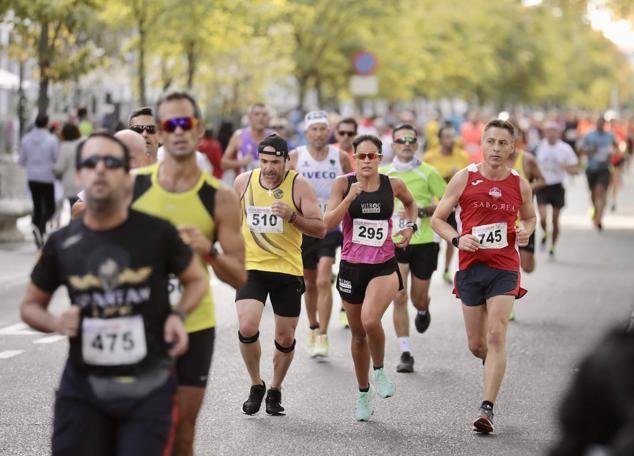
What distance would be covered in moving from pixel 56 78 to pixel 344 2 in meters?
21.1

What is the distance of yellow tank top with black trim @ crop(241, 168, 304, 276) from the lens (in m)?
8.75

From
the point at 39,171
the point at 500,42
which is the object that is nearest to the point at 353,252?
the point at 39,171

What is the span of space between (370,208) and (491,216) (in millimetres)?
887

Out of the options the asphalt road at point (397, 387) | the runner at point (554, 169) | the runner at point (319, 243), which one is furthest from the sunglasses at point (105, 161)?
the runner at point (554, 169)

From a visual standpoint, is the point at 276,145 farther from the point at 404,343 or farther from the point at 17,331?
the point at 17,331

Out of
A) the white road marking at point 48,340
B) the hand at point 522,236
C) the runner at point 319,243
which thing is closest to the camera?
the hand at point 522,236

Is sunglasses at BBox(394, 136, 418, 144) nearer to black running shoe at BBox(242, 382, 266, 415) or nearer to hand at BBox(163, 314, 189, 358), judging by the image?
black running shoe at BBox(242, 382, 266, 415)

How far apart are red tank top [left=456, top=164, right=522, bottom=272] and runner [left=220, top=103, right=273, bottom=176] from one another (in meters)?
6.75

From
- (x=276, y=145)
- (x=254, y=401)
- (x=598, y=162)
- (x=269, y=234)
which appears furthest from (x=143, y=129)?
(x=598, y=162)

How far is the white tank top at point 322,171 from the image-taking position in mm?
12188

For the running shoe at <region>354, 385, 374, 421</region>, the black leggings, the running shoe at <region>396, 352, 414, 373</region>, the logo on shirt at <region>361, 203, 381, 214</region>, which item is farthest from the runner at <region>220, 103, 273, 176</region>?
the running shoe at <region>354, 385, 374, 421</region>

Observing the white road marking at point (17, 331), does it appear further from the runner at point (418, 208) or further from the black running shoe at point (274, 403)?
the black running shoe at point (274, 403)

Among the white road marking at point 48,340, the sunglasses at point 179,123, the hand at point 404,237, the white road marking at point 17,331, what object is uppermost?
the sunglasses at point 179,123

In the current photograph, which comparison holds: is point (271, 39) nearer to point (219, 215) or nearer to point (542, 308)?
point (542, 308)
